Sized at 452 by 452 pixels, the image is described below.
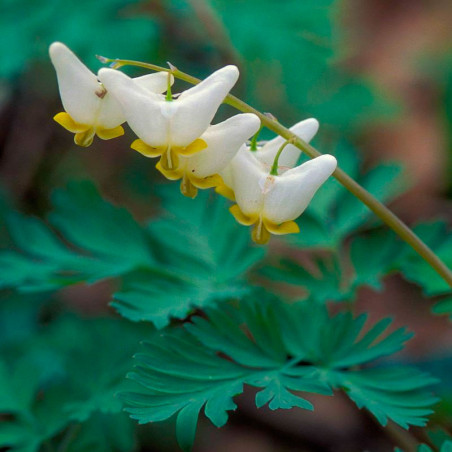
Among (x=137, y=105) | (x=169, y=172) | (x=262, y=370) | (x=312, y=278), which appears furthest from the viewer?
(x=312, y=278)

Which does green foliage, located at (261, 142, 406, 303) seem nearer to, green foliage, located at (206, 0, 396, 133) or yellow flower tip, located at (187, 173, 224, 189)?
green foliage, located at (206, 0, 396, 133)

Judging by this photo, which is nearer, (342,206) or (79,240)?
(79,240)

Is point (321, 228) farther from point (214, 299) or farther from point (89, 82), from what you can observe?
point (89, 82)

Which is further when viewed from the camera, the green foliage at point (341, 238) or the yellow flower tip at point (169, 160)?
the green foliage at point (341, 238)

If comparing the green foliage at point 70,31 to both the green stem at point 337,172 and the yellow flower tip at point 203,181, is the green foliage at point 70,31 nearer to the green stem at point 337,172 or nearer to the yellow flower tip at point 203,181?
the green stem at point 337,172

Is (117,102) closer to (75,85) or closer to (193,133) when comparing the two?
(75,85)

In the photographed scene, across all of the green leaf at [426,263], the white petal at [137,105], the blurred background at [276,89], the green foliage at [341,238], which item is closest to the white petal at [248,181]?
the white petal at [137,105]

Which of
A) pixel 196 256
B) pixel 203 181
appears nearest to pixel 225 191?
pixel 203 181
